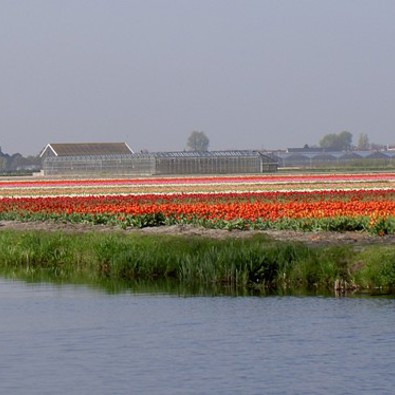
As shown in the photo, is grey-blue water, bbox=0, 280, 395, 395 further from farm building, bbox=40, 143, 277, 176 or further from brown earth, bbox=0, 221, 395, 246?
farm building, bbox=40, 143, 277, 176

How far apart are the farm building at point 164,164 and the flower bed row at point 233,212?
78.6 metres

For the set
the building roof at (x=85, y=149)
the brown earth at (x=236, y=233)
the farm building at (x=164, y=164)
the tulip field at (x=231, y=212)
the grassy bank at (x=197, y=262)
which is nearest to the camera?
the grassy bank at (x=197, y=262)

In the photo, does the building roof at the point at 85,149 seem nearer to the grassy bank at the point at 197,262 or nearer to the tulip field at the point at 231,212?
the tulip field at the point at 231,212

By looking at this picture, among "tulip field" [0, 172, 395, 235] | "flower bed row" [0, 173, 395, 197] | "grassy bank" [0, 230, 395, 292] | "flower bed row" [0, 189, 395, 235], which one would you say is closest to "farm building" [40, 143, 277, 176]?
"flower bed row" [0, 173, 395, 197]

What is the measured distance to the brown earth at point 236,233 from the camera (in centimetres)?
3119

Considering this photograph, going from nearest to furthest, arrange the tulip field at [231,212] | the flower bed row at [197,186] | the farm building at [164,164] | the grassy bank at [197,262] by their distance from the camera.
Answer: the grassy bank at [197,262]
the tulip field at [231,212]
the flower bed row at [197,186]
the farm building at [164,164]

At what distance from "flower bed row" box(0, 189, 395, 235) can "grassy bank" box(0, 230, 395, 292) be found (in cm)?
458

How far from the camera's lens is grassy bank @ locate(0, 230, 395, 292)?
2475 cm

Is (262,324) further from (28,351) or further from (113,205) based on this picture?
(113,205)

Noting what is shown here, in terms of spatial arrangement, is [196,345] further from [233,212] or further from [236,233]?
[233,212]

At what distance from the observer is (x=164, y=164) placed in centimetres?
12850

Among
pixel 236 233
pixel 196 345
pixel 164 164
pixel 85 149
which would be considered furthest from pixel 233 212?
pixel 85 149

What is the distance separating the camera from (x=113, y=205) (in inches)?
1773

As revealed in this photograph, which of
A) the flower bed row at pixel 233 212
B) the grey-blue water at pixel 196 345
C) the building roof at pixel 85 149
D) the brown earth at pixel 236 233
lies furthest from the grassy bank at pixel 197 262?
the building roof at pixel 85 149
